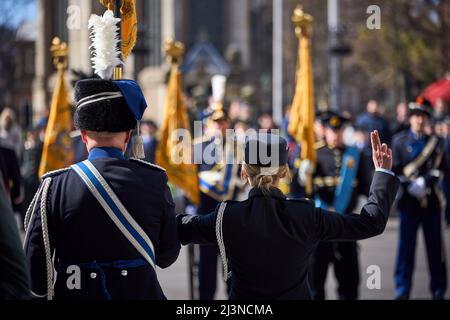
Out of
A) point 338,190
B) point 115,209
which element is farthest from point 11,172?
point 115,209

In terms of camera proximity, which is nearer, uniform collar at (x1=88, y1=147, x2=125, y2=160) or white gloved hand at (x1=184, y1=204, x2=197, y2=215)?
uniform collar at (x1=88, y1=147, x2=125, y2=160)

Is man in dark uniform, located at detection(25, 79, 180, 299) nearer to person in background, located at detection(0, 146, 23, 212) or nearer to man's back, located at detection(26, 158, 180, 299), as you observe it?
man's back, located at detection(26, 158, 180, 299)

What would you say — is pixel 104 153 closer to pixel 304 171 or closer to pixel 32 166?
pixel 304 171

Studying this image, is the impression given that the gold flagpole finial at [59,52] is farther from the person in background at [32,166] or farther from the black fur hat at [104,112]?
the black fur hat at [104,112]

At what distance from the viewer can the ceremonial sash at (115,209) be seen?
429 cm

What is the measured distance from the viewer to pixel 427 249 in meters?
9.88

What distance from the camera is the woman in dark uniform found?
185 inches

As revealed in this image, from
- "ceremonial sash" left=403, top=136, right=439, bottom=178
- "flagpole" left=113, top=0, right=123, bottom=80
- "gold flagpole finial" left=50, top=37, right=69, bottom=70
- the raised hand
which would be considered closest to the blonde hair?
the raised hand

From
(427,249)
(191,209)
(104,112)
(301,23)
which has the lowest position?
(427,249)

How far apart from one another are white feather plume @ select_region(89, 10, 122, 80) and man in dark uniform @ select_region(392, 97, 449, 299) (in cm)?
550

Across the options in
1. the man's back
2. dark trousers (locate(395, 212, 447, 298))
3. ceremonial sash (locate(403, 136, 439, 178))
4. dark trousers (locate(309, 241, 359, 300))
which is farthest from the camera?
ceremonial sash (locate(403, 136, 439, 178))

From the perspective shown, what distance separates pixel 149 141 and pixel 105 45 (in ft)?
30.8

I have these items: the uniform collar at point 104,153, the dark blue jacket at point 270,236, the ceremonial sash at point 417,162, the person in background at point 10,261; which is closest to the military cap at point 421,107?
the ceremonial sash at point 417,162

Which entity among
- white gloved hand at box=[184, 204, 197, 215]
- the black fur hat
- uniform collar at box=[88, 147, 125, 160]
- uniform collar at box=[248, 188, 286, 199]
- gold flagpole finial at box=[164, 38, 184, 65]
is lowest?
white gloved hand at box=[184, 204, 197, 215]
